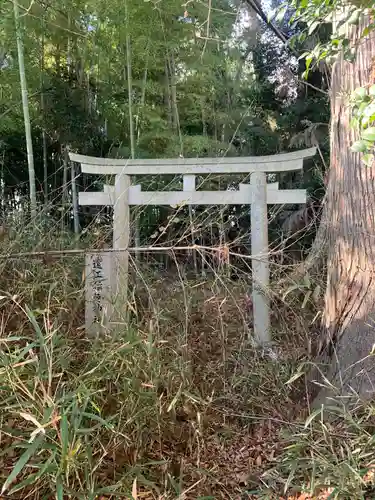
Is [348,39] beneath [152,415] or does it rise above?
above

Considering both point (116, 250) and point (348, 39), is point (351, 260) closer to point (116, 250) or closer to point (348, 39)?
point (348, 39)

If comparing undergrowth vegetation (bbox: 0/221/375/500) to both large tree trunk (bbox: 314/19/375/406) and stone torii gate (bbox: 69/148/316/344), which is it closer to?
large tree trunk (bbox: 314/19/375/406)

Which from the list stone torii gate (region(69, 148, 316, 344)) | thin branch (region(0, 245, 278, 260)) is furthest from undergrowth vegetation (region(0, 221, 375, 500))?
stone torii gate (region(69, 148, 316, 344))

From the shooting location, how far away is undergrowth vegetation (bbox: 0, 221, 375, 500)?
1319 millimetres

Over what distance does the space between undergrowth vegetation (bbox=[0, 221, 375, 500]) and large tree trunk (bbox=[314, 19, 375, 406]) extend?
0.17 m

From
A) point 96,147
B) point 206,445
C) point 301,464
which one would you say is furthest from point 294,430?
point 96,147

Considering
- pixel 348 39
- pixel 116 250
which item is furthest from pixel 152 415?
pixel 348 39

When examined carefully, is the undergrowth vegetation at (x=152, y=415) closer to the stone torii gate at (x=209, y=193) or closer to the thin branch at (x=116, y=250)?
the thin branch at (x=116, y=250)

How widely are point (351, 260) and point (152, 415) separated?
3.51 ft

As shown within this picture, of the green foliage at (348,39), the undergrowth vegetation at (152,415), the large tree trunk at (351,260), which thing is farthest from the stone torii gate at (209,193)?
the green foliage at (348,39)

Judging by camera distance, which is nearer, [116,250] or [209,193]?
[116,250]

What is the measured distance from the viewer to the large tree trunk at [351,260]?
69.2 inches

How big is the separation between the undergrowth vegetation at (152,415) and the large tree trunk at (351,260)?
17 centimetres

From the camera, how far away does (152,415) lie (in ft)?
5.39
